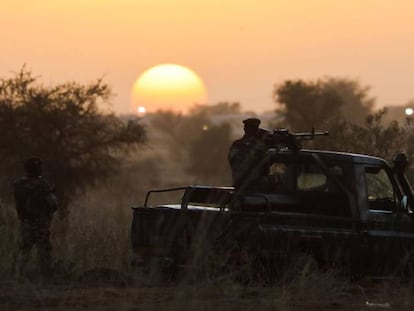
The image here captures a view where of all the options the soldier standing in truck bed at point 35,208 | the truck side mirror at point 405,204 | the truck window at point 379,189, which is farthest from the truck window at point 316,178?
the soldier standing in truck bed at point 35,208

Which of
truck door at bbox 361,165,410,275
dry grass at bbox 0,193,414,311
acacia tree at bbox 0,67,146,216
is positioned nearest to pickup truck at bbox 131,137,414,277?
truck door at bbox 361,165,410,275

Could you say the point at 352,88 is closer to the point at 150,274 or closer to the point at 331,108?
the point at 331,108

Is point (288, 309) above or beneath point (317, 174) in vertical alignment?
beneath

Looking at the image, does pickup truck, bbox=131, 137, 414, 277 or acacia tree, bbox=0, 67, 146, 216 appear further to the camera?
acacia tree, bbox=0, 67, 146, 216

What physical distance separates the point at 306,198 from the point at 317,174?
1.20 ft

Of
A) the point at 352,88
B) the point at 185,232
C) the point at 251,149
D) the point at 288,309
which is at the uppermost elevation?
the point at 352,88

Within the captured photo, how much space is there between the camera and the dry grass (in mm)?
9938

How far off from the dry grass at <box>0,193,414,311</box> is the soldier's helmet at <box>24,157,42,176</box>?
3.87ft

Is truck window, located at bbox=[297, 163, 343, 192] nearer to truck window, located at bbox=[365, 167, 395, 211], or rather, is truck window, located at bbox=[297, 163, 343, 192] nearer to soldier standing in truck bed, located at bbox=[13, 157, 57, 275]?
truck window, located at bbox=[365, 167, 395, 211]

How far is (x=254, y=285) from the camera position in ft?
38.1

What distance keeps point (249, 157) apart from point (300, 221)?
3.89ft

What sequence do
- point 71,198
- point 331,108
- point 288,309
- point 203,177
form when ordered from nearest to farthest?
point 288,309 < point 71,198 < point 331,108 < point 203,177

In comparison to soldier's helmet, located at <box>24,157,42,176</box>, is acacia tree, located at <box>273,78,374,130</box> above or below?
above

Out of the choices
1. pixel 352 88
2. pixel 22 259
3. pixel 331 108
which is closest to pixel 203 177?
pixel 331 108
